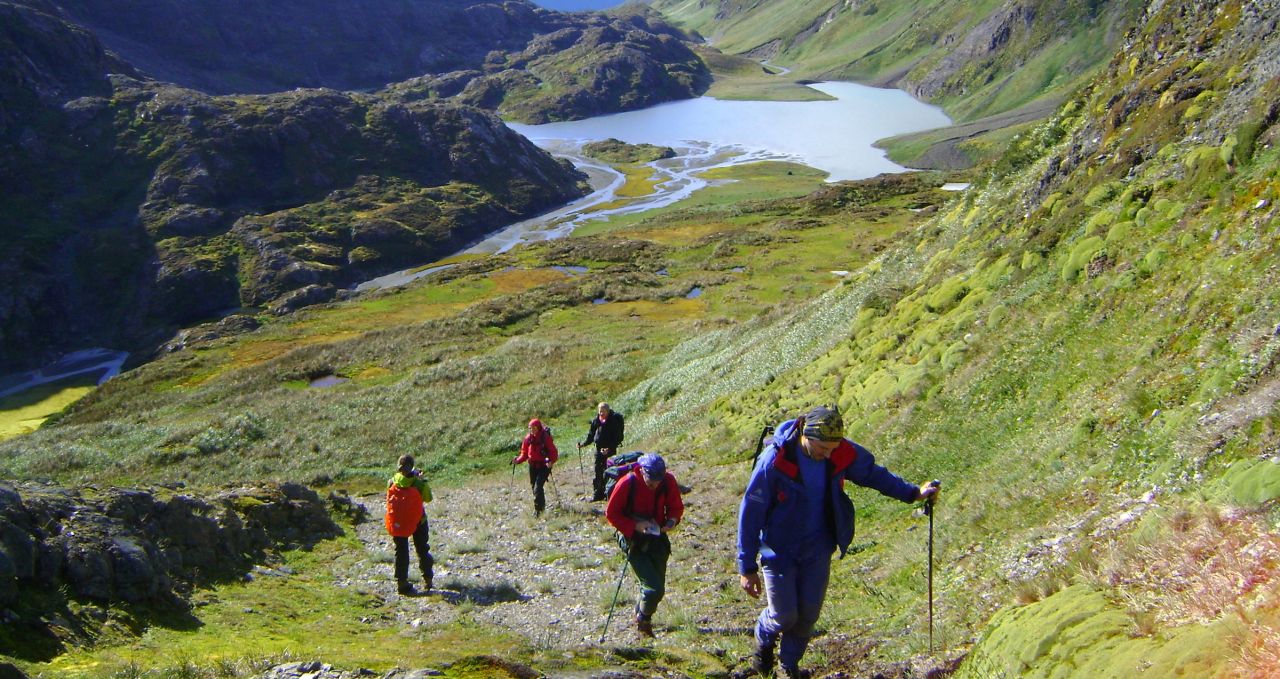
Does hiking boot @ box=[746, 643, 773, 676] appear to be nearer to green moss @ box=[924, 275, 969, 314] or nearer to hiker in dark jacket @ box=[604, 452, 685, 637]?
hiker in dark jacket @ box=[604, 452, 685, 637]

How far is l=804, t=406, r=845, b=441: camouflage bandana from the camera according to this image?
6.91 metres

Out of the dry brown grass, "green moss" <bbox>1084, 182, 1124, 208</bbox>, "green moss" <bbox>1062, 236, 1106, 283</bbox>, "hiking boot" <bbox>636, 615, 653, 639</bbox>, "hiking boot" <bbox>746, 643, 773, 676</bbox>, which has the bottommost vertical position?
"hiking boot" <bbox>636, 615, 653, 639</bbox>

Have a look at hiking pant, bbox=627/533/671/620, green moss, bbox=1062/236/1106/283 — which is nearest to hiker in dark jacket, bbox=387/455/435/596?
hiking pant, bbox=627/533/671/620

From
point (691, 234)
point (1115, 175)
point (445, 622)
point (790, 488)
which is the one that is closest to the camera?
point (790, 488)

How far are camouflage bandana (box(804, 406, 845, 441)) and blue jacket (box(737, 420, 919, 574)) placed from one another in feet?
0.87

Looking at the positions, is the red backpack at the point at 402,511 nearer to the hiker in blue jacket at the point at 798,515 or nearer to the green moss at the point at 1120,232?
the hiker in blue jacket at the point at 798,515

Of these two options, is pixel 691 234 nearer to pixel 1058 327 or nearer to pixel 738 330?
pixel 738 330

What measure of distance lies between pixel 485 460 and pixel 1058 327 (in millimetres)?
23158

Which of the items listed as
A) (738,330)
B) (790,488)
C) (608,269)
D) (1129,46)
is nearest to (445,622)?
(790,488)

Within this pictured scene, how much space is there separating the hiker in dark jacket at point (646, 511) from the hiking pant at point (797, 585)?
96.4 inches

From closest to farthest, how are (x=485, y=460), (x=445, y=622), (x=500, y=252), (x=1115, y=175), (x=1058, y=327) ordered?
(x=445, y=622) < (x=1058, y=327) < (x=1115, y=175) < (x=485, y=460) < (x=500, y=252)

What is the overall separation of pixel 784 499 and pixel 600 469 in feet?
42.7

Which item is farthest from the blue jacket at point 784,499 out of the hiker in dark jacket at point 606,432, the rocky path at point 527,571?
the hiker in dark jacket at point 606,432

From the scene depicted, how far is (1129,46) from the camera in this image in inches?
993
